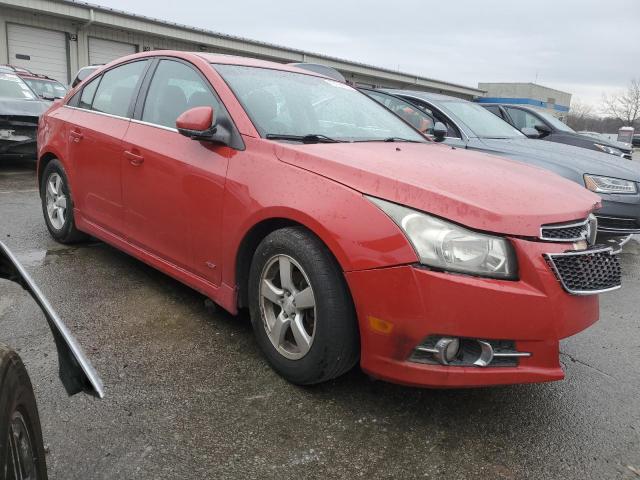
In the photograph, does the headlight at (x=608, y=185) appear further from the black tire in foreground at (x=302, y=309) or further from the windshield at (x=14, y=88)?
the windshield at (x=14, y=88)

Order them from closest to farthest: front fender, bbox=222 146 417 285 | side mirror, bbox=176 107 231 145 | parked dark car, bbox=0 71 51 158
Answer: front fender, bbox=222 146 417 285
side mirror, bbox=176 107 231 145
parked dark car, bbox=0 71 51 158

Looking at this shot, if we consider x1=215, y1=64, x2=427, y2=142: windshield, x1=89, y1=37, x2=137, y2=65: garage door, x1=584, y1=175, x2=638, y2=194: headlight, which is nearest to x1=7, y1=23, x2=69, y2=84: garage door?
x1=89, y1=37, x2=137, y2=65: garage door

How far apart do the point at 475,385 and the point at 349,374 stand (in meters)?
0.77

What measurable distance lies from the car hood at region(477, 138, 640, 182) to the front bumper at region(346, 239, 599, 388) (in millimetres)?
3445

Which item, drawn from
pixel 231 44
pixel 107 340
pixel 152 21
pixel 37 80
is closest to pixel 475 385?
pixel 107 340

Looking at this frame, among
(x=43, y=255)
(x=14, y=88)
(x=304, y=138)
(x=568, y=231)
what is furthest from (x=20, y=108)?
(x=568, y=231)

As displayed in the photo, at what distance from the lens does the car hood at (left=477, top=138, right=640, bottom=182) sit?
525 cm

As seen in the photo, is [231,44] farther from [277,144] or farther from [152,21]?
[277,144]

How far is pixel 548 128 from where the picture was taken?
9242 millimetres

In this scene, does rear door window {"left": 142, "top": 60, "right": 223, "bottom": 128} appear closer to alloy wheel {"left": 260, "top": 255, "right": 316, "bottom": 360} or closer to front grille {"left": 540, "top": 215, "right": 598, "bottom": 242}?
alloy wheel {"left": 260, "top": 255, "right": 316, "bottom": 360}

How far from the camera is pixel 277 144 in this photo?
107 inches

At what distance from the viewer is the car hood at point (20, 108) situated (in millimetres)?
7793

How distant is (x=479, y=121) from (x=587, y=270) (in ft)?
15.1

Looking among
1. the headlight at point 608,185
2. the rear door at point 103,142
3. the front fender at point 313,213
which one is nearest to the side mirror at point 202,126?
the front fender at point 313,213
